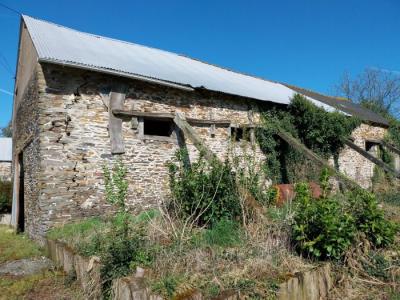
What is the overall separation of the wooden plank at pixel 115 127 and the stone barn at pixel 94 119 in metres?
0.02

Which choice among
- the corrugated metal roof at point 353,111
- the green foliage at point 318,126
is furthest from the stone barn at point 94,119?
the corrugated metal roof at point 353,111

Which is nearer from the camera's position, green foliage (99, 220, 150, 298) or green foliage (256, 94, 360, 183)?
green foliage (99, 220, 150, 298)

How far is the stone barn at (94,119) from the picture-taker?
7.01 metres

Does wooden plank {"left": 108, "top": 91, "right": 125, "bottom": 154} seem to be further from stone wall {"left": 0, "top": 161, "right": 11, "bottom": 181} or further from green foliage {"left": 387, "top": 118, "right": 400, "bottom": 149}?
stone wall {"left": 0, "top": 161, "right": 11, "bottom": 181}

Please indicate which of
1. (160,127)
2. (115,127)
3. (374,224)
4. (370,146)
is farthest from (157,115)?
(370,146)

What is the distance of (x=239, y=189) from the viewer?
5461 mm

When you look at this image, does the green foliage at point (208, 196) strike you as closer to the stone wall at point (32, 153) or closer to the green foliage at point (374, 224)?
the green foliage at point (374, 224)

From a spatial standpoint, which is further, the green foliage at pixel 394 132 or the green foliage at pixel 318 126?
the green foliage at pixel 394 132

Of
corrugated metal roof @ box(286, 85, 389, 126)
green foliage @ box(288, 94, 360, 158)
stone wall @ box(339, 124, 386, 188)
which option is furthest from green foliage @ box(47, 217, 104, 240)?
corrugated metal roof @ box(286, 85, 389, 126)

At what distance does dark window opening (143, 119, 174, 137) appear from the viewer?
29.1ft

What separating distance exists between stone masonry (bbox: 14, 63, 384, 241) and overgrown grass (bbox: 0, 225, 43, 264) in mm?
286

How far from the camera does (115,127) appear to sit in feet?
25.1

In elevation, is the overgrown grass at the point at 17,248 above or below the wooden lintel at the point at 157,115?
below

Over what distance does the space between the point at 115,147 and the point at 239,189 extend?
3.42 m
